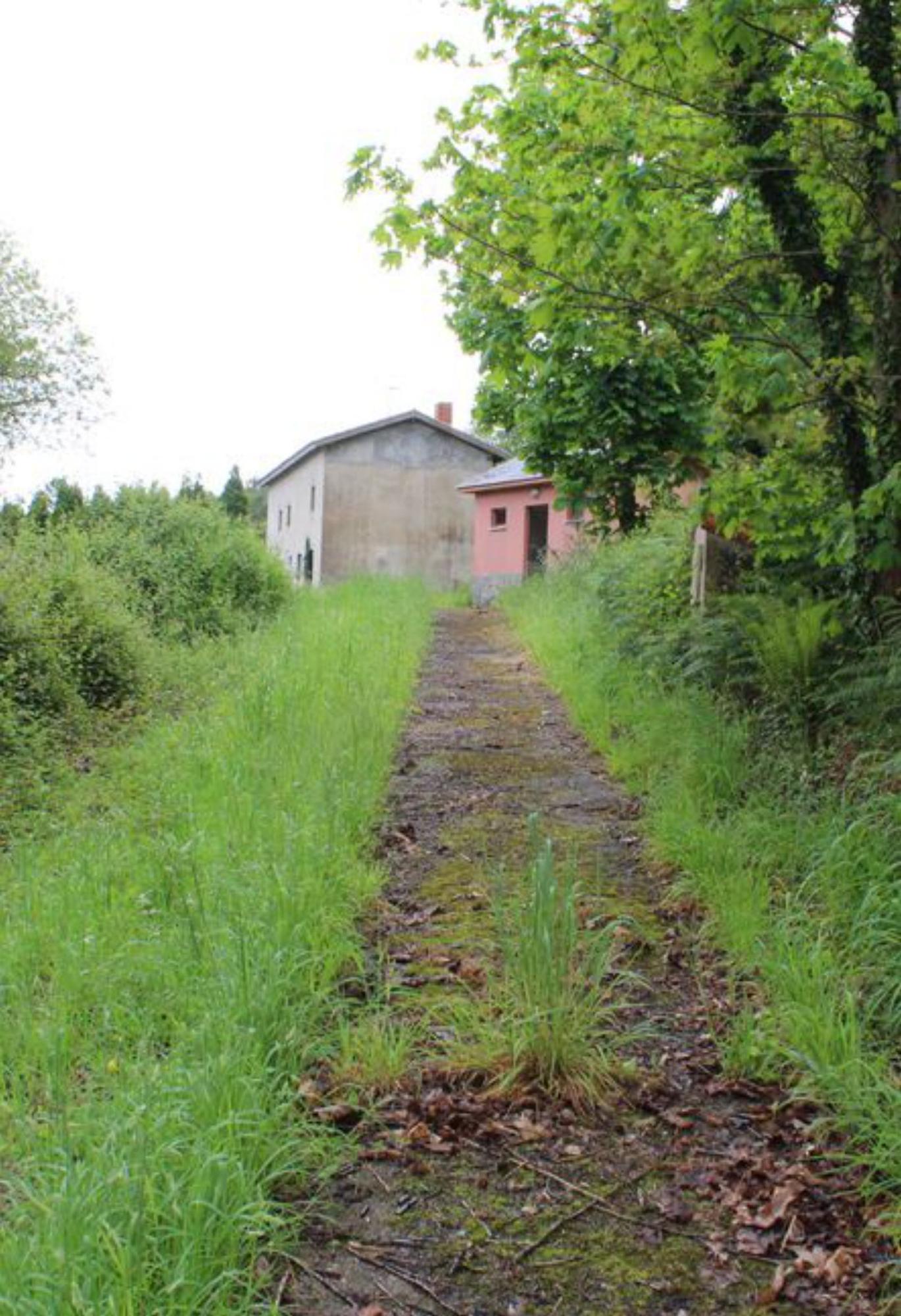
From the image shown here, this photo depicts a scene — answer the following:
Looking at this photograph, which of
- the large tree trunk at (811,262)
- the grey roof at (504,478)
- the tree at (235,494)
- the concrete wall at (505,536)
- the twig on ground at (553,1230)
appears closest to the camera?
the twig on ground at (553,1230)

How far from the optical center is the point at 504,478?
103ft

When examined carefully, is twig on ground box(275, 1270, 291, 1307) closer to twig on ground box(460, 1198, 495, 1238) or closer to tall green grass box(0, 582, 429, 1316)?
tall green grass box(0, 582, 429, 1316)

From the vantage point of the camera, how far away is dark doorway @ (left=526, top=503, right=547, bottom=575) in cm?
3009

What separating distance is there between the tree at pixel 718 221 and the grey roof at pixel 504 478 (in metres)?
22.5

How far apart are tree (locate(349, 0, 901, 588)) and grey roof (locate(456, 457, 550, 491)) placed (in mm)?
22458

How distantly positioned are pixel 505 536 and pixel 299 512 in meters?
13.0

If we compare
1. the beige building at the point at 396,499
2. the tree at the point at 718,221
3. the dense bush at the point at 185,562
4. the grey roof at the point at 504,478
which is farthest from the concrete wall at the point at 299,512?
the tree at the point at 718,221

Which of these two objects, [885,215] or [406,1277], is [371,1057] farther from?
[885,215]

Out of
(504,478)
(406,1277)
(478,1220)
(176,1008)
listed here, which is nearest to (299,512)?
(504,478)

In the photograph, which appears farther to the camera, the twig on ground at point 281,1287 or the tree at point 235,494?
the tree at point 235,494

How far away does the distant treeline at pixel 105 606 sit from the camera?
32.1 ft

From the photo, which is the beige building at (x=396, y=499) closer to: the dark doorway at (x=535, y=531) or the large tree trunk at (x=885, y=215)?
the dark doorway at (x=535, y=531)

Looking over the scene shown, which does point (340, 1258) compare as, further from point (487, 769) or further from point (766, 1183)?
point (487, 769)

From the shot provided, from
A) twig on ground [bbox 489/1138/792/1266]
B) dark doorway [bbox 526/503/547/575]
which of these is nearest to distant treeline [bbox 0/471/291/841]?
twig on ground [bbox 489/1138/792/1266]
